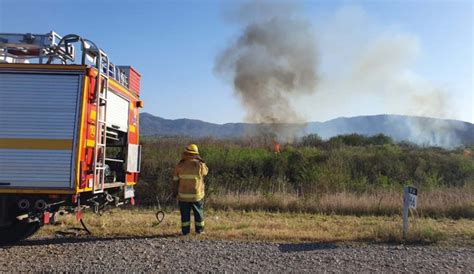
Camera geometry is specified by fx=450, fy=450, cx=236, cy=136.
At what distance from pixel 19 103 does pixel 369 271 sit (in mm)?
5172

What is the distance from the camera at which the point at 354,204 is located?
12156 millimetres

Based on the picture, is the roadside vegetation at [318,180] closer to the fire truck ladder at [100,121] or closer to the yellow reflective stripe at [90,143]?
the fire truck ladder at [100,121]

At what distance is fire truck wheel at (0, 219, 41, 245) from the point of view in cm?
719

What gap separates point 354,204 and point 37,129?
28.3ft

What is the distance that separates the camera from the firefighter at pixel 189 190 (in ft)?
26.2

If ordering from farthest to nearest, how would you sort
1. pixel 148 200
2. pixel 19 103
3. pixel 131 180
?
pixel 148 200, pixel 131 180, pixel 19 103

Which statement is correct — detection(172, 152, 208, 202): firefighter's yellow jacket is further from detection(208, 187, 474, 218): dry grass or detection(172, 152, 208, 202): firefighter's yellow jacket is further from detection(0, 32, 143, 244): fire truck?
detection(208, 187, 474, 218): dry grass

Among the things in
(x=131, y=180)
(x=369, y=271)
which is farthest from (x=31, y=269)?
(x=369, y=271)

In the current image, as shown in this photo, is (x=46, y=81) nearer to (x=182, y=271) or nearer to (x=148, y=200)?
(x=182, y=271)

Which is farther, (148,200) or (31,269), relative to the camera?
(148,200)

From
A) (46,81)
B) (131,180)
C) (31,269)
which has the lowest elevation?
(31,269)

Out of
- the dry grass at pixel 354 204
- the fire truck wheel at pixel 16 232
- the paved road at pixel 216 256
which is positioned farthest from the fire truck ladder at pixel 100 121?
the dry grass at pixel 354 204

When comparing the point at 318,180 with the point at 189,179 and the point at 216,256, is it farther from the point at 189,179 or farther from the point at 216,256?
the point at 216,256

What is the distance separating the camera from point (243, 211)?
38.5 ft
